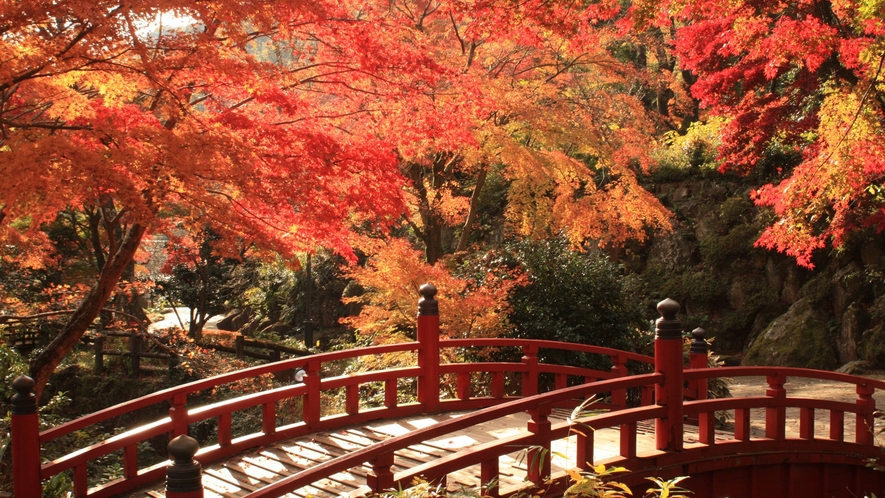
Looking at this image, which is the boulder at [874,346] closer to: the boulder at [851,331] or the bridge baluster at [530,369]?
the boulder at [851,331]

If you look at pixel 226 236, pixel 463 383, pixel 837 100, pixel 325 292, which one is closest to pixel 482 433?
pixel 463 383

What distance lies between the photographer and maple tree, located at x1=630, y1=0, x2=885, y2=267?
8531 mm

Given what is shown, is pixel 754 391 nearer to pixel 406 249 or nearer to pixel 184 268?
pixel 406 249

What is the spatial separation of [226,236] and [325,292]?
51.3 ft

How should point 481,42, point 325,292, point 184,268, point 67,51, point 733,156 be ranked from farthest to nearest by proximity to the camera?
point 325,292 < point 184,268 < point 481,42 < point 733,156 < point 67,51

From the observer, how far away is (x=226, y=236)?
7.42 m

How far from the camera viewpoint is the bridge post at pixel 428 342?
6.75 m

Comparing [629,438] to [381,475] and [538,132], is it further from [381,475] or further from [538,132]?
[538,132]

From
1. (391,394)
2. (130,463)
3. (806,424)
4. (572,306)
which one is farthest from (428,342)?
(572,306)

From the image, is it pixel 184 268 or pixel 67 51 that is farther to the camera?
pixel 184 268

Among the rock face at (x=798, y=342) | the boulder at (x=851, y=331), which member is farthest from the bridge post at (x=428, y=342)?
the boulder at (x=851, y=331)

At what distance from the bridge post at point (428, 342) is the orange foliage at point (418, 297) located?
8.46 feet

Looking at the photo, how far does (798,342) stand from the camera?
14.4 m

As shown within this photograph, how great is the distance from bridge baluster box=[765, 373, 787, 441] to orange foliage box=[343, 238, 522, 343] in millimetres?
3989
